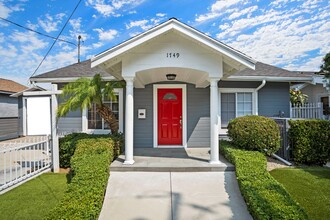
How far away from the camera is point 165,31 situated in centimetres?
520

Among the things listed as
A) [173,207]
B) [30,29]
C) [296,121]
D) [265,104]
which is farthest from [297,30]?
[30,29]

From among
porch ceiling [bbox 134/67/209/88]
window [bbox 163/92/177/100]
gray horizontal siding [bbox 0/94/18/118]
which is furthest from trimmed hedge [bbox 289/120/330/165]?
gray horizontal siding [bbox 0/94/18/118]

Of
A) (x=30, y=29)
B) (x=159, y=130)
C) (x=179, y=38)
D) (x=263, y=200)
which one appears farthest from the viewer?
(x=30, y=29)

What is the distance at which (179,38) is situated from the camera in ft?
18.0

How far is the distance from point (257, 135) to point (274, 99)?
380 centimetres

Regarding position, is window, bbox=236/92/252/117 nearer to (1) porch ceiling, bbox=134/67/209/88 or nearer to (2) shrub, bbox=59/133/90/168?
(1) porch ceiling, bbox=134/67/209/88

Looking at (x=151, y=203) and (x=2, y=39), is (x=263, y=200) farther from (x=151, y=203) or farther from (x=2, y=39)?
(x=2, y=39)

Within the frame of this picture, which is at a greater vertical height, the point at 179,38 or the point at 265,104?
the point at 179,38

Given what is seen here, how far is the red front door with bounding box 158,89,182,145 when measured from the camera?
8.36 m

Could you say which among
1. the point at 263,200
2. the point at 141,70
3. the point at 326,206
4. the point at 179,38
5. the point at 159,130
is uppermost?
the point at 179,38

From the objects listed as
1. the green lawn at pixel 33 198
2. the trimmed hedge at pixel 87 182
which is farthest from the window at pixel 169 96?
the green lawn at pixel 33 198

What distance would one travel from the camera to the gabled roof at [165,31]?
17.0 ft

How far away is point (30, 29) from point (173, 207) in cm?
1086

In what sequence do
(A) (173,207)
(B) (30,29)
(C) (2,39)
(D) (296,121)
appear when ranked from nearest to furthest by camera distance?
(A) (173,207), (D) (296,121), (B) (30,29), (C) (2,39)
